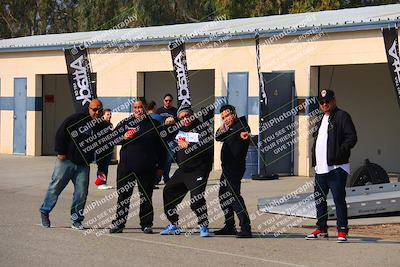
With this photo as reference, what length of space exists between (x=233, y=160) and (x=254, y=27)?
36.5 feet

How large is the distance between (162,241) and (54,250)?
1538 millimetres

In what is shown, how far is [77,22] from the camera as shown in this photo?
5425 cm

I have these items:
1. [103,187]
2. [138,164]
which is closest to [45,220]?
[138,164]

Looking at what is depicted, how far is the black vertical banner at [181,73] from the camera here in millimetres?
20766

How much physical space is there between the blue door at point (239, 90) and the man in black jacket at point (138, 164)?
9.41 meters

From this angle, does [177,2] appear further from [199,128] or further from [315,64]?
[199,128]

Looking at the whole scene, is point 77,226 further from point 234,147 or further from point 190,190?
point 234,147

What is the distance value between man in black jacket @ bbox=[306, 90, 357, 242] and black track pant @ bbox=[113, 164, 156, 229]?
232 centimetres

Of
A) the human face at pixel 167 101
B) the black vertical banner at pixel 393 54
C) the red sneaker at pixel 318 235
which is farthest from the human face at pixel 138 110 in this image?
the black vertical banner at pixel 393 54

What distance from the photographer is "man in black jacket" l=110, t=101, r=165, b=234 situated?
36.9ft

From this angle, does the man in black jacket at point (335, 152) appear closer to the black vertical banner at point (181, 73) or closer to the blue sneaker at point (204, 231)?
the blue sneaker at point (204, 231)

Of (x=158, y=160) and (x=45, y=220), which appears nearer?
(x=158, y=160)

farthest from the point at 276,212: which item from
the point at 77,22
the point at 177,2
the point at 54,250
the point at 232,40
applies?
the point at 77,22

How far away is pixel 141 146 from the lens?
1131cm
